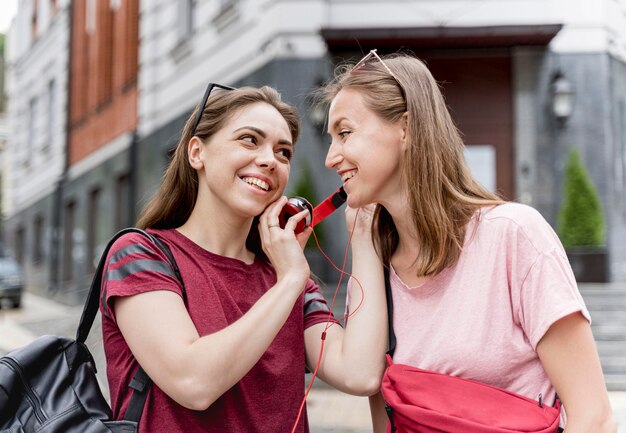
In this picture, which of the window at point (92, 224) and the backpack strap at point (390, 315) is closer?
the backpack strap at point (390, 315)

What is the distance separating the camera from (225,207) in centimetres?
197

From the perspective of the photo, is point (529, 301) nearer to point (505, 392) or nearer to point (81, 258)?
point (505, 392)

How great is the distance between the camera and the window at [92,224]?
1398 cm

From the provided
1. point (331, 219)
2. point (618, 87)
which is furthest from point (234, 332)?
point (618, 87)

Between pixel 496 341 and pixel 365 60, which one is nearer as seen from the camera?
pixel 496 341

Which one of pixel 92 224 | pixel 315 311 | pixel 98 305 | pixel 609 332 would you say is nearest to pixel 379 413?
pixel 315 311

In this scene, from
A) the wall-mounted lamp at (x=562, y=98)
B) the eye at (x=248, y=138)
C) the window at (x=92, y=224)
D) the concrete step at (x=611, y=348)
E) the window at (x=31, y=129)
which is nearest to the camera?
the eye at (x=248, y=138)

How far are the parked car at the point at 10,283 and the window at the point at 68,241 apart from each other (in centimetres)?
330

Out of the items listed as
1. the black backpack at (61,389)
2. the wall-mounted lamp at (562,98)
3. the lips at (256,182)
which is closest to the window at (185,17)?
the wall-mounted lamp at (562,98)

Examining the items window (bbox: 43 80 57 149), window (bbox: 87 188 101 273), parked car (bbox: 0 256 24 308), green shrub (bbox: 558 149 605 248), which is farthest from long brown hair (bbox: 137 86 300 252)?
window (bbox: 43 80 57 149)

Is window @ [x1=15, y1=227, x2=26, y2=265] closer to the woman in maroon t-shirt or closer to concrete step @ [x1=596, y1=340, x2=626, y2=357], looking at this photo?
concrete step @ [x1=596, y1=340, x2=626, y2=357]

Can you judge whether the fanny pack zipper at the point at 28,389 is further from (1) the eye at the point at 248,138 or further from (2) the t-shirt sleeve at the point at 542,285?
(2) the t-shirt sleeve at the point at 542,285

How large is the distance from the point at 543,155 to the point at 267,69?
4.23 m

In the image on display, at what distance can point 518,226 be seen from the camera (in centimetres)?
160
